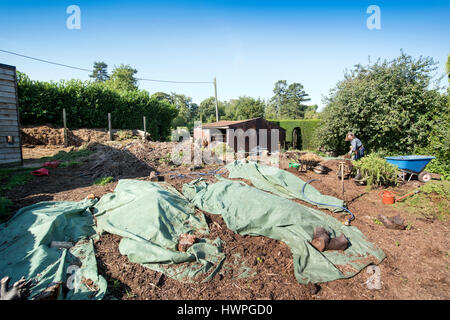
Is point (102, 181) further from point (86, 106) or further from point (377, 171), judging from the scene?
point (86, 106)

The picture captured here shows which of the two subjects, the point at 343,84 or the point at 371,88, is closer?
the point at 371,88

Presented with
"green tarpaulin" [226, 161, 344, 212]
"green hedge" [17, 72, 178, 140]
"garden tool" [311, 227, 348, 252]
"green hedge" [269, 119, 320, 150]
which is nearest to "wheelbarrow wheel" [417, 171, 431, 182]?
"green tarpaulin" [226, 161, 344, 212]

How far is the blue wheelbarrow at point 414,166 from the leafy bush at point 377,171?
2.49 feet

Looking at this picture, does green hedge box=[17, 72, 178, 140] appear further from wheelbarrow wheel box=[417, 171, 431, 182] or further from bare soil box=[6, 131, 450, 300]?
wheelbarrow wheel box=[417, 171, 431, 182]

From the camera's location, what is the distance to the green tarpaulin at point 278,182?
5.13m

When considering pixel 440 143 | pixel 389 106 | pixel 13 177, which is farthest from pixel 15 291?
pixel 389 106

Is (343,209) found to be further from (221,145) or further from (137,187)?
(221,145)

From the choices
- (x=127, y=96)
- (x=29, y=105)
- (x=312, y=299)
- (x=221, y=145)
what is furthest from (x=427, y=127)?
(x=29, y=105)

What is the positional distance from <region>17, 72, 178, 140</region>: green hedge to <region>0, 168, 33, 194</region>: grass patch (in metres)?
5.67

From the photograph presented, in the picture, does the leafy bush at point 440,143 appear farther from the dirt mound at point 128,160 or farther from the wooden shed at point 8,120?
the wooden shed at point 8,120

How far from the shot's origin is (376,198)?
5.70m

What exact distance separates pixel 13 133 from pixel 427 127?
1564cm

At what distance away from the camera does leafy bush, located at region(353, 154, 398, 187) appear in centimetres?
616

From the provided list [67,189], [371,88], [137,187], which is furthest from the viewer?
[371,88]
